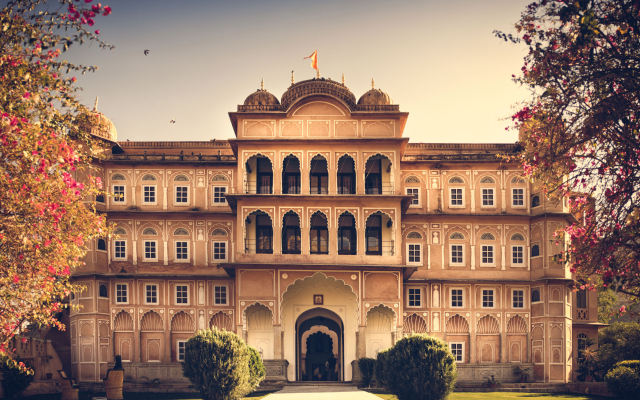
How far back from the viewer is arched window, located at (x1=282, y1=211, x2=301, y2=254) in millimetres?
34531

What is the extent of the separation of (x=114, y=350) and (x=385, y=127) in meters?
17.0

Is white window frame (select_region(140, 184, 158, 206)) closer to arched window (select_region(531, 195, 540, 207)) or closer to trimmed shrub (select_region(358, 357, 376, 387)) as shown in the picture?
trimmed shrub (select_region(358, 357, 376, 387))

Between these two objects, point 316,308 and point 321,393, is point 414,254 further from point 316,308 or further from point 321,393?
point 321,393

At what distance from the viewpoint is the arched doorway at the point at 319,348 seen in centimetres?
3425

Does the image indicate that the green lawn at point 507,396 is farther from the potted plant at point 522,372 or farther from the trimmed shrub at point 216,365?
the trimmed shrub at point 216,365

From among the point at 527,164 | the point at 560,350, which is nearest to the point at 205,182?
the point at 560,350

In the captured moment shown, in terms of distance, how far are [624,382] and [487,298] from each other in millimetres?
8490

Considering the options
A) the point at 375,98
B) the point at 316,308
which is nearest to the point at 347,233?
the point at 316,308

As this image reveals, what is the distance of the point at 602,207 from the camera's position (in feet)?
44.9

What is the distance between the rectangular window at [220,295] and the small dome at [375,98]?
11.6 metres

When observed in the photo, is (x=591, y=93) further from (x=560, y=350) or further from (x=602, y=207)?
(x=560, y=350)

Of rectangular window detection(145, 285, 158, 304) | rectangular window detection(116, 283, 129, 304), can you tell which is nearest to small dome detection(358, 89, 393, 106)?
rectangular window detection(145, 285, 158, 304)

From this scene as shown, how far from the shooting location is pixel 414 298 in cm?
3556

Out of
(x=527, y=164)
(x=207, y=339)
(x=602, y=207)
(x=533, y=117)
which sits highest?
(x=533, y=117)
